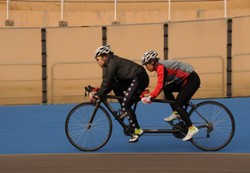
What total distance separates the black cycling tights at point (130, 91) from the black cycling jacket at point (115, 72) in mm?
91

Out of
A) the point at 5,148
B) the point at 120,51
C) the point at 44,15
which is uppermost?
the point at 44,15

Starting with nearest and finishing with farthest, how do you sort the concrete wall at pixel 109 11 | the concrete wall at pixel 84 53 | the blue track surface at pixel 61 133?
the blue track surface at pixel 61 133 < the concrete wall at pixel 84 53 < the concrete wall at pixel 109 11

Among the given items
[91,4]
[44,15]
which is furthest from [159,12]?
[44,15]

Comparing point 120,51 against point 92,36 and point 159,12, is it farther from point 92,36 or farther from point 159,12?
point 159,12

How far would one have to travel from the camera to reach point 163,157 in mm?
7746

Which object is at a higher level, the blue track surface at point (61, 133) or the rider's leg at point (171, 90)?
the rider's leg at point (171, 90)

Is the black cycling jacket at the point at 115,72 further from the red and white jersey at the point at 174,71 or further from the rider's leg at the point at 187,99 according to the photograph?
the rider's leg at the point at 187,99

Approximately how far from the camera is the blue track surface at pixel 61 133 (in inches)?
340

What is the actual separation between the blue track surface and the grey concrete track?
0.53m

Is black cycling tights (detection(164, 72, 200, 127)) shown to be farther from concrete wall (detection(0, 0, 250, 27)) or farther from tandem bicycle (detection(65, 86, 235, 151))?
concrete wall (detection(0, 0, 250, 27))

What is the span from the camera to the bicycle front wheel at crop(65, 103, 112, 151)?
328 inches

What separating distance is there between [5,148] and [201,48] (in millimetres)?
6848

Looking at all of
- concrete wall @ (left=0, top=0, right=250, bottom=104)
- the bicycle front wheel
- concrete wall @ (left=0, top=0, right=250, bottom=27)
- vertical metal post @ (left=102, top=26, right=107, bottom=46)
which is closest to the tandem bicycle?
the bicycle front wheel

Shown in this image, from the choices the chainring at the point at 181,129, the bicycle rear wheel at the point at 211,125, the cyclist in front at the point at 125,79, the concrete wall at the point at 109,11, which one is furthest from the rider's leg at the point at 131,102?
the concrete wall at the point at 109,11
